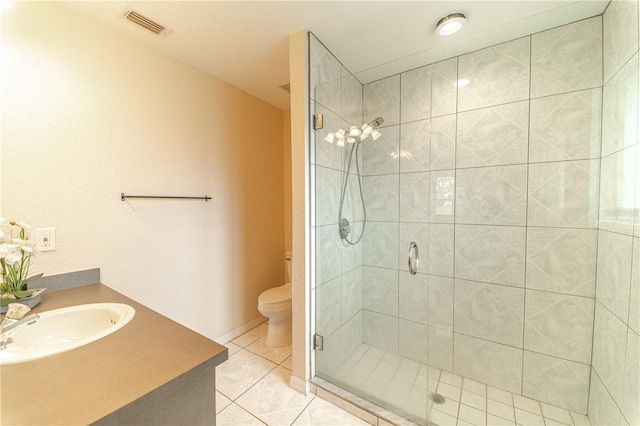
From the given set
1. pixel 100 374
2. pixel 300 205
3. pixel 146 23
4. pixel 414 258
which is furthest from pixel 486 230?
pixel 146 23

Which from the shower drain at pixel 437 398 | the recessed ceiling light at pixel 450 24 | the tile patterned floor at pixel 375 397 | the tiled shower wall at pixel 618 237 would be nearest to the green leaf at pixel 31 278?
the tile patterned floor at pixel 375 397

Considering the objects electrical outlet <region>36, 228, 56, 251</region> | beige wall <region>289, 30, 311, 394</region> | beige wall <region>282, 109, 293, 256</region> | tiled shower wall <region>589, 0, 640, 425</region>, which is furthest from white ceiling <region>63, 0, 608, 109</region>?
electrical outlet <region>36, 228, 56, 251</region>

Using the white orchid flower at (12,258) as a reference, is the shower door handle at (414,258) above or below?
below

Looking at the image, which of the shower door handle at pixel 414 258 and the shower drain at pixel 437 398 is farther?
the shower door handle at pixel 414 258

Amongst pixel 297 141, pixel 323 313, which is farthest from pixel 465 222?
pixel 297 141

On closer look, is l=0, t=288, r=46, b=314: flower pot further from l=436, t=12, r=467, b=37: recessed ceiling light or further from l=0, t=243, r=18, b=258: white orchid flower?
l=436, t=12, r=467, b=37: recessed ceiling light

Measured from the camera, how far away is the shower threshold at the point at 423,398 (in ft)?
4.58

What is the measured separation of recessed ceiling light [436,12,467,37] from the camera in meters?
1.38

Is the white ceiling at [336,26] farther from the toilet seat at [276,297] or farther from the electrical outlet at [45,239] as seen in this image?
the toilet seat at [276,297]

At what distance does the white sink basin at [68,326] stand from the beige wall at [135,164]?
0.40 metres

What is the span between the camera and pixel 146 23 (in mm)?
1427

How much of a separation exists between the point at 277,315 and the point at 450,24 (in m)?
2.32

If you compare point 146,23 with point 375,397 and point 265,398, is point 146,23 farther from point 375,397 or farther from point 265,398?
point 375,397

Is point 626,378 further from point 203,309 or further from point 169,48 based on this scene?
point 169,48
